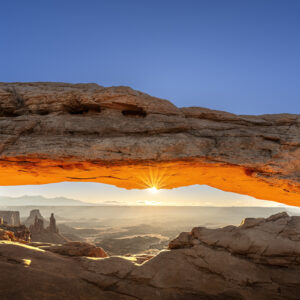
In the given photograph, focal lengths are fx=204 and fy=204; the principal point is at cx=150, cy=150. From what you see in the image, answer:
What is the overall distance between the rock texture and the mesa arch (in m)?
Answer: 3.57

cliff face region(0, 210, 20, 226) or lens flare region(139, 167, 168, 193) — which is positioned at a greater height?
lens flare region(139, 167, 168, 193)

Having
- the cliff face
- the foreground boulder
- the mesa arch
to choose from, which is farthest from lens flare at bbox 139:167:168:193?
the cliff face

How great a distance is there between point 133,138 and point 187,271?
7.32m

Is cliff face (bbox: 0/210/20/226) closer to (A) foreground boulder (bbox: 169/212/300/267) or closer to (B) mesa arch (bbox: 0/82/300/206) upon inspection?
(B) mesa arch (bbox: 0/82/300/206)

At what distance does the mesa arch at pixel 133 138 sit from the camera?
11.7m

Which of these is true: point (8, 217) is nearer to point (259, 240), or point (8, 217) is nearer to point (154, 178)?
point (154, 178)

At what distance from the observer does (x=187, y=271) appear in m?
9.26

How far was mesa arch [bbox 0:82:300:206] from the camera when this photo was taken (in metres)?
11.7

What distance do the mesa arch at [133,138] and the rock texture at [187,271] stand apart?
357 centimetres

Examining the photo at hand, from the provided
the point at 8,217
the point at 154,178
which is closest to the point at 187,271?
the point at 154,178

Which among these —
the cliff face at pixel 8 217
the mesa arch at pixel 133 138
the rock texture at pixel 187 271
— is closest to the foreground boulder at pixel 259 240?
the rock texture at pixel 187 271

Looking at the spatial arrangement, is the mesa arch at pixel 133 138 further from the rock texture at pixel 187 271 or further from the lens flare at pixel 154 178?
the rock texture at pixel 187 271

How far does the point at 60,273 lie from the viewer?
28.9 ft

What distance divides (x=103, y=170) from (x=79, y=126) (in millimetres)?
3176
